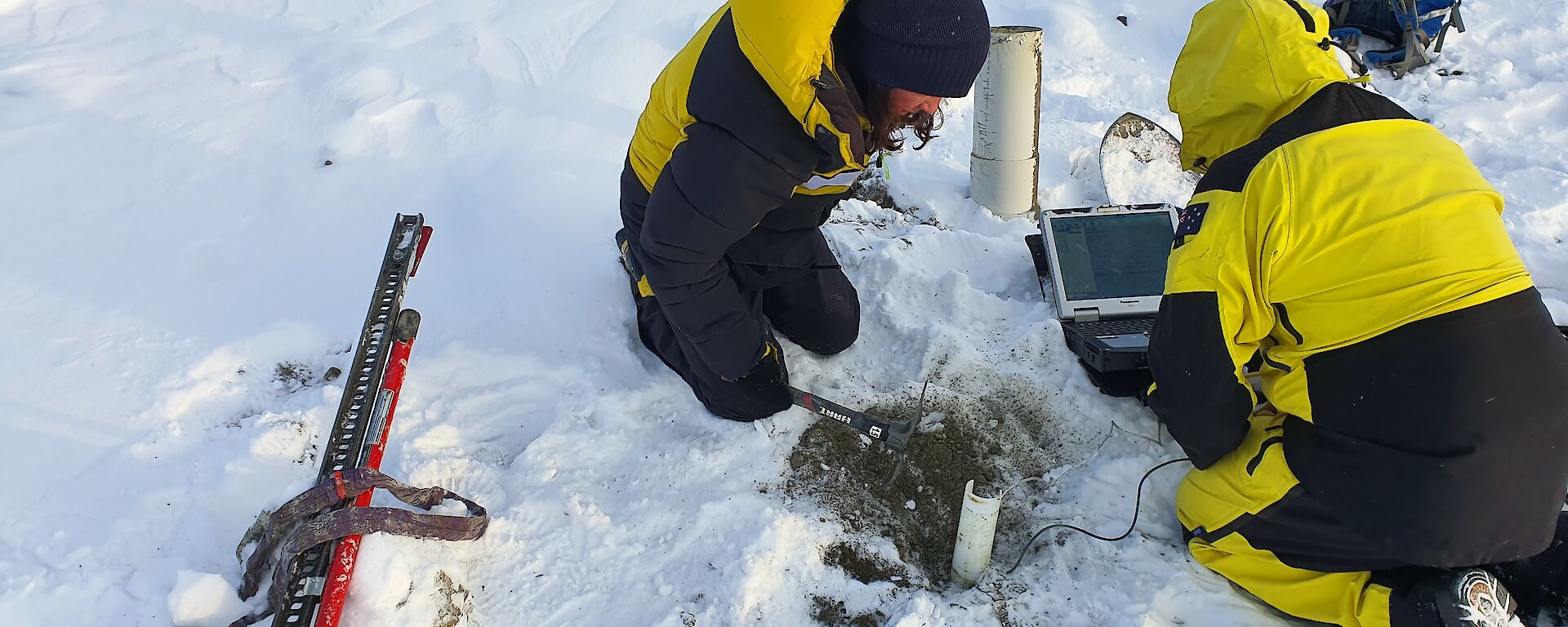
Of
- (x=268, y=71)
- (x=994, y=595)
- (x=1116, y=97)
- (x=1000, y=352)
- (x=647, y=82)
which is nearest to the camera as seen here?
(x=994, y=595)

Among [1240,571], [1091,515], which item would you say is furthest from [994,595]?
[1240,571]

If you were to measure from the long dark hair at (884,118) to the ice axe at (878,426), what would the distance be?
0.72m

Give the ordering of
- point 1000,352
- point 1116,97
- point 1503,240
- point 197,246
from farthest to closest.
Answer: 1. point 1116,97
2. point 197,246
3. point 1000,352
4. point 1503,240

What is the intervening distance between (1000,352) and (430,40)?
3474mm

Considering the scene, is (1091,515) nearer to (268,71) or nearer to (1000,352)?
(1000,352)

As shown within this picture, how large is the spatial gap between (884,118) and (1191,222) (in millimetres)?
694

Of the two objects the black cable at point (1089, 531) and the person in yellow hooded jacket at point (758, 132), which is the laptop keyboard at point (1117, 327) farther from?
the person in yellow hooded jacket at point (758, 132)

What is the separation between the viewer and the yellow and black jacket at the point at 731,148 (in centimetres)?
165

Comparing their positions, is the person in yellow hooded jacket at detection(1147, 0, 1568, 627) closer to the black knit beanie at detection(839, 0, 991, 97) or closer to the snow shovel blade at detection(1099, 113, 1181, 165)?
the black knit beanie at detection(839, 0, 991, 97)

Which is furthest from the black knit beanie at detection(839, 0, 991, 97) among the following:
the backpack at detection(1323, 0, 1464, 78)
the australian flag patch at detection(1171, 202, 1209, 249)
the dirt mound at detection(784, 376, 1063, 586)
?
the backpack at detection(1323, 0, 1464, 78)

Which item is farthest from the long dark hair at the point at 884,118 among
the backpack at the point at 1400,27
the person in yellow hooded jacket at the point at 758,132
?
the backpack at the point at 1400,27

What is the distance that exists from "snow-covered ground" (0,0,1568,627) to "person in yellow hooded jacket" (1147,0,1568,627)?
29 cm

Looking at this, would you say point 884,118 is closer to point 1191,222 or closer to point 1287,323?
point 1191,222

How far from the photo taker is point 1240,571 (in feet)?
6.07
